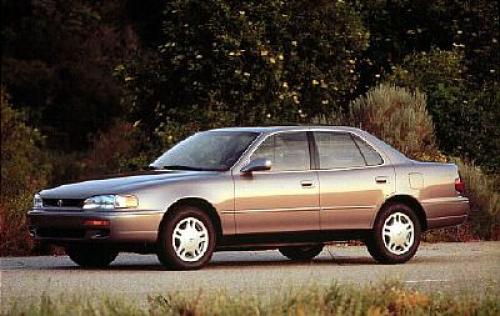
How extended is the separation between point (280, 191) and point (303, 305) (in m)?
6.33

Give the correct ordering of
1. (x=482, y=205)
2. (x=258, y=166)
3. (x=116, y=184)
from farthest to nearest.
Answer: (x=482, y=205) < (x=258, y=166) < (x=116, y=184)

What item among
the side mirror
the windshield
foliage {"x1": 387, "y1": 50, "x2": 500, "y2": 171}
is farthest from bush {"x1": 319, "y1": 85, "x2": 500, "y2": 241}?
the side mirror

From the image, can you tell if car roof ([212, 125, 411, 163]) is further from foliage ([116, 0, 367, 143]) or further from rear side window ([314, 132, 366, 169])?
foliage ([116, 0, 367, 143])

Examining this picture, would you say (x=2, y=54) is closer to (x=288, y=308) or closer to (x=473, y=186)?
(x=473, y=186)

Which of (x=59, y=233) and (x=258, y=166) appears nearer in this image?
(x=59, y=233)

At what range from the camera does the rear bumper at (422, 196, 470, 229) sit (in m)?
18.1

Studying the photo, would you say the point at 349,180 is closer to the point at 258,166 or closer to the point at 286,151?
the point at 286,151

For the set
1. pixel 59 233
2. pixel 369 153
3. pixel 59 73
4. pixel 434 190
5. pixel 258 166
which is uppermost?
pixel 59 73

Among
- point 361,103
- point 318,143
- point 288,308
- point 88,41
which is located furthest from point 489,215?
point 88,41

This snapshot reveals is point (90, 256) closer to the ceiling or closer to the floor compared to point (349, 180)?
closer to the floor

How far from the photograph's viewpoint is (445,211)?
18.3 meters

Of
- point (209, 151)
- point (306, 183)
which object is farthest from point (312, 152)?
point (209, 151)

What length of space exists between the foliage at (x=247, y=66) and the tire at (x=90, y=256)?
8.83 m

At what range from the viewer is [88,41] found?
167ft
